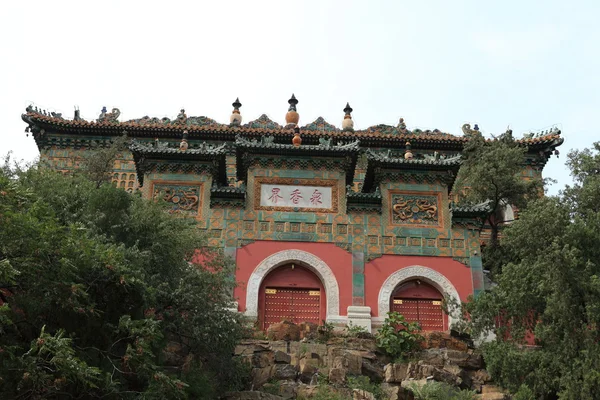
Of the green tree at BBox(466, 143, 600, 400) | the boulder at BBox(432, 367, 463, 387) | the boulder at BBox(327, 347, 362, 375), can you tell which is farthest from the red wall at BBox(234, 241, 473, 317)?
the boulder at BBox(432, 367, 463, 387)

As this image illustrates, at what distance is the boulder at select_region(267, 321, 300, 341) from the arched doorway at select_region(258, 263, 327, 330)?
184 cm

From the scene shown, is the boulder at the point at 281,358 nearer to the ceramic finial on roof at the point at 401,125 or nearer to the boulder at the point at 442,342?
the boulder at the point at 442,342

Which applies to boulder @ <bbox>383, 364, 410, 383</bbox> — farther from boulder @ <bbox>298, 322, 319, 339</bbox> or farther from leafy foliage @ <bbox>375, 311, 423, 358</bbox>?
boulder @ <bbox>298, 322, 319, 339</bbox>

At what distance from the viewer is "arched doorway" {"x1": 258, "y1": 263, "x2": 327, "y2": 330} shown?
18.9 meters

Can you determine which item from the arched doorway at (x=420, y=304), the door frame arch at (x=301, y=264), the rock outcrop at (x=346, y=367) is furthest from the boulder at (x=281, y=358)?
the arched doorway at (x=420, y=304)

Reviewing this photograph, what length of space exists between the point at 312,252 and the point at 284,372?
16.7 ft

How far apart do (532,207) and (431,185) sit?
4.00 meters

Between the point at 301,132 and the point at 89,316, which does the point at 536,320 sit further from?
the point at 301,132

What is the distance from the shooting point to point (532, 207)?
1680cm

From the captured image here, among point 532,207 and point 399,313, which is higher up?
point 532,207

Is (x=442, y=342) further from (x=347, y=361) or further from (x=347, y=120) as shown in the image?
(x=347, y=120)

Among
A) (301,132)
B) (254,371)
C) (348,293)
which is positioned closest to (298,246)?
(348,293)

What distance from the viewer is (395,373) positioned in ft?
48.9

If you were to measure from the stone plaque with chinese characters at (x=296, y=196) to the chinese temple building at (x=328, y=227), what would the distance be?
0.09 feet
